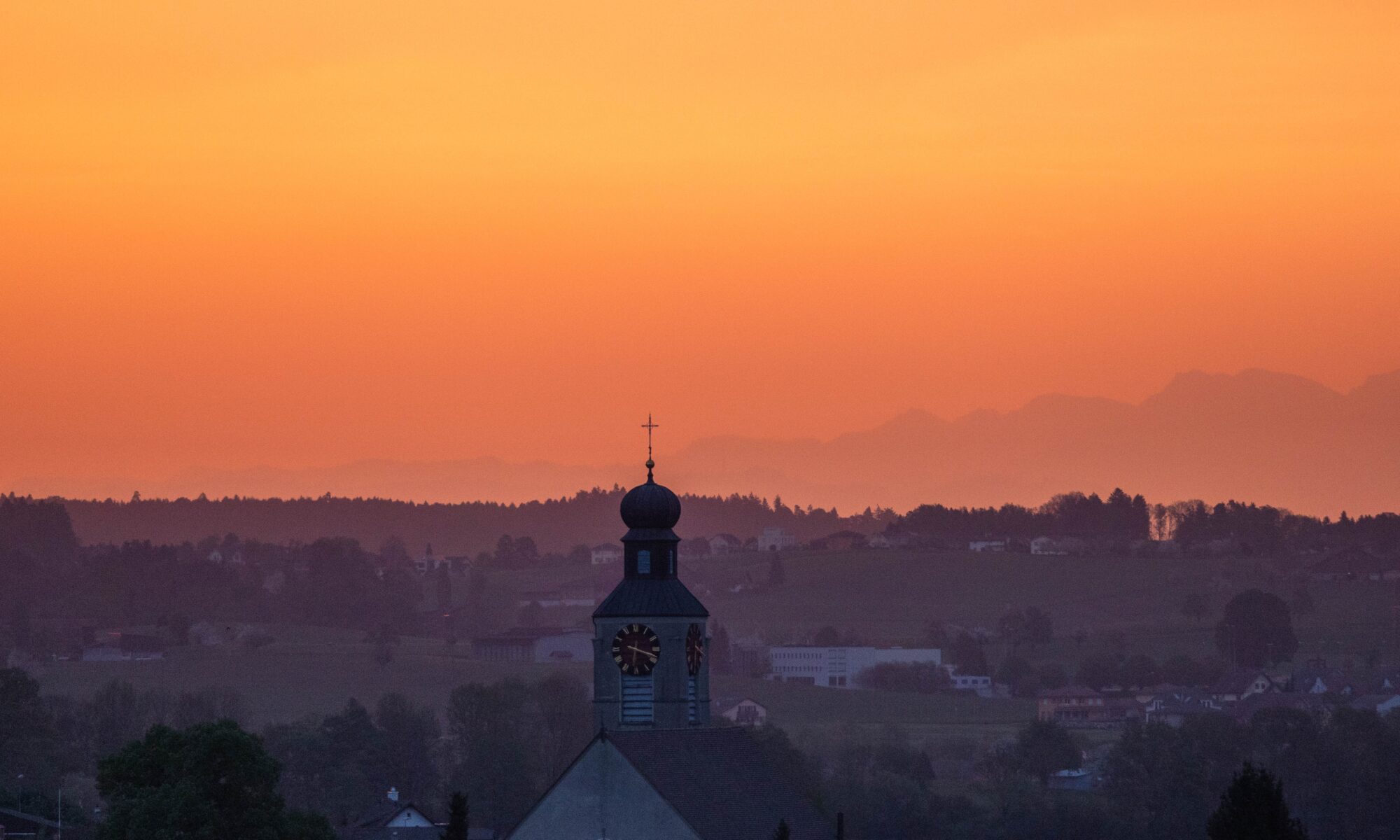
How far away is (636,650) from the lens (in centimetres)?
9125

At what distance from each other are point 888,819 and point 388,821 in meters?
22.9

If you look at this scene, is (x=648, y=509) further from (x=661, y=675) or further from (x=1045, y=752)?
(x=1045, y=752)

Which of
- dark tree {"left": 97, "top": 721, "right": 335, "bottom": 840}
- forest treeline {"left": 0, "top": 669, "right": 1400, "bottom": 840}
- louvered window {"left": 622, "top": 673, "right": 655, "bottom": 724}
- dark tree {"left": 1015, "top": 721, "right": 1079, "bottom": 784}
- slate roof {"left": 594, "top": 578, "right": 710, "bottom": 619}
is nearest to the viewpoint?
dark tree {"left": 97, "top": 721, "right": 335, "bottom": 840}

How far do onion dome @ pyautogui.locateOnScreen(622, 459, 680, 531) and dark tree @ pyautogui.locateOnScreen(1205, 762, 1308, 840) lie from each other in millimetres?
27405

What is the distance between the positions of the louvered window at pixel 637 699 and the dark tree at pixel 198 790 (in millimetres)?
9402

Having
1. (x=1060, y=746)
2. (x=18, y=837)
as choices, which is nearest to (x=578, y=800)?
(x=18, y=837)

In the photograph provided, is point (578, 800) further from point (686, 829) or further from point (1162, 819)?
point (1162, 819)

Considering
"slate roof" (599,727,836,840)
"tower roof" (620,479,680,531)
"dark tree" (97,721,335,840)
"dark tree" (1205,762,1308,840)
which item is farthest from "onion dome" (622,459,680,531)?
"dark tree" (1205,762,1308,840)

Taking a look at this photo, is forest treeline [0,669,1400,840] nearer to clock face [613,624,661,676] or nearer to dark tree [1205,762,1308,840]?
clock face [613,624,661,676]

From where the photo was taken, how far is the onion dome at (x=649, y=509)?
93312 mm

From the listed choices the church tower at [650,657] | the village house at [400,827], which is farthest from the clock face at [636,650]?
the village house at [400,827]

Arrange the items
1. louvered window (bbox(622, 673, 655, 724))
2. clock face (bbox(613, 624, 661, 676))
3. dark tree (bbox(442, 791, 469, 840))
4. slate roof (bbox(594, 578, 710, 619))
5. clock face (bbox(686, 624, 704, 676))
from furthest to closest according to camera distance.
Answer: clock face (bbox(686, 624, 704, 676)) → slate roof (bbox(594, 578, 710, 619)) → clock face (bbox(613, 624, 661, 676)) → louvered window (bbox(622, 673, 655, 724)) → dark tree (bbox(442, 791, 469, 840))

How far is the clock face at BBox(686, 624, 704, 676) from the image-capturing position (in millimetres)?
91438

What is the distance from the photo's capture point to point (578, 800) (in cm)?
8731
